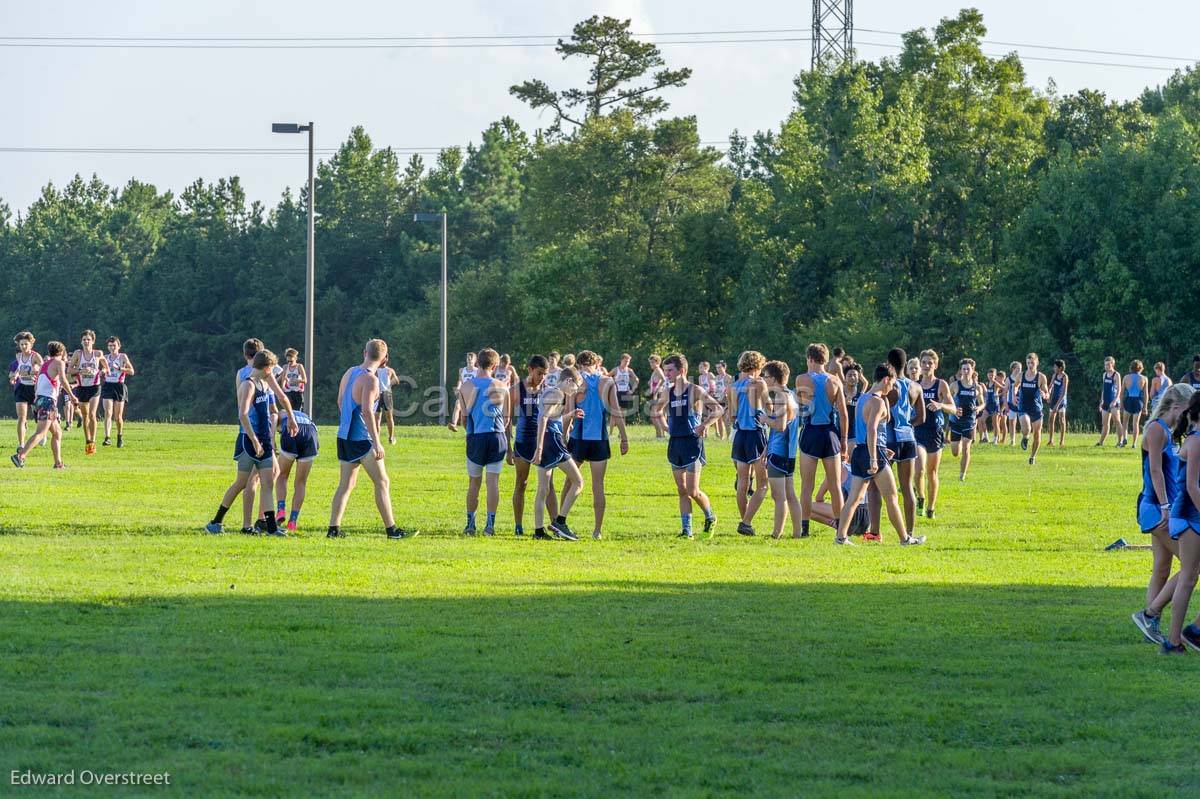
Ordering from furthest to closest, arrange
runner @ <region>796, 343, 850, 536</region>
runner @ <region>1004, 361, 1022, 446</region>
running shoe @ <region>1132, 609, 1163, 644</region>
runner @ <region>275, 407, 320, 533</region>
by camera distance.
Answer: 1. runner @ <region>1004, 361, 1022, 446</region>
2. runner @ <region>796, 343, 850, 536</region>
3. runner @ <region>275, 407, 320, 533</region>
4. running shoe @ <region>1132, 609, 1163, 644</region>

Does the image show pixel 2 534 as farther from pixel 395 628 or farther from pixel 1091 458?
pixel 1091 458

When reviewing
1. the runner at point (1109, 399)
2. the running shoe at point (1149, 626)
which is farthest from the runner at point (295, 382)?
the running shoe at point (1149, 626)

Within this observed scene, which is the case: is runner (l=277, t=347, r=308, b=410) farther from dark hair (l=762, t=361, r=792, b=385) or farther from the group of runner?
dark hair (l=762, t=361, r=792, b=385)

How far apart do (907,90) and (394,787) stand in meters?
57.2

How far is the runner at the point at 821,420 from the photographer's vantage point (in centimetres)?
1634

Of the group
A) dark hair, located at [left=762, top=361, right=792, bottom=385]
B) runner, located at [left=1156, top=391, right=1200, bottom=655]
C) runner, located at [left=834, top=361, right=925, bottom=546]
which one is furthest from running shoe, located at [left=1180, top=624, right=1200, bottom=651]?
dark hair, located at [left=762, top=361, right=792, bottom=385]

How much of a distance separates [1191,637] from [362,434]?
8.12 metres

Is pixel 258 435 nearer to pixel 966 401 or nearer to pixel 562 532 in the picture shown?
pixel 562 532

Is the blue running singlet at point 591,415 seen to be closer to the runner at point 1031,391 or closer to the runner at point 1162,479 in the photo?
the runner at point 1162,479

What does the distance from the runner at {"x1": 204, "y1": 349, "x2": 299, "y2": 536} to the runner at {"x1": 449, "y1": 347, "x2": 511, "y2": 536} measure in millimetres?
1784

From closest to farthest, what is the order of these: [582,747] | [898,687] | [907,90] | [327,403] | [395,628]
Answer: [582,747] → [898,687] → [395,628] → [907,90] → [327,403]

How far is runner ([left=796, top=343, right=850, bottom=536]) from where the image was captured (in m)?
16.3

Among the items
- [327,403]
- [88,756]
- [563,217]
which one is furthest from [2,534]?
[327,403]

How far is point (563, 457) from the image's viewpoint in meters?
16.6
